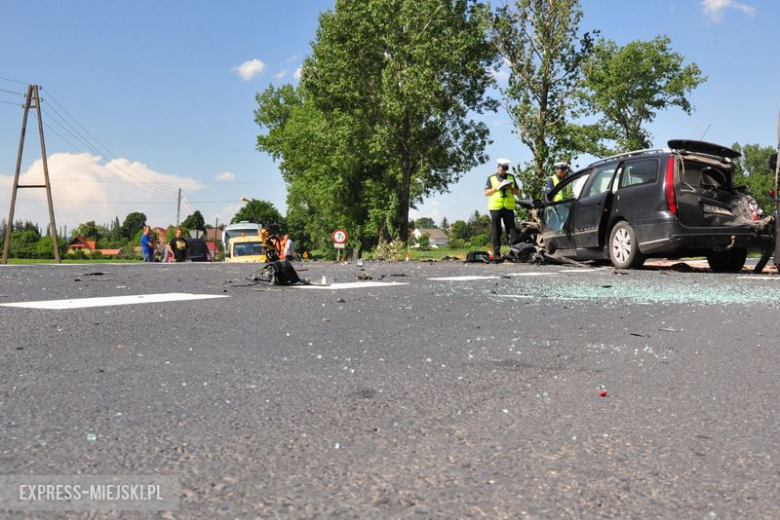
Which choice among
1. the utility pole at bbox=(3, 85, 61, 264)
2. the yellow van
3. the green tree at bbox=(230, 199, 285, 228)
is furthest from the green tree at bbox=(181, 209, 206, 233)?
the yellow van

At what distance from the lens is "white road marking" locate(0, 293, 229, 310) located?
6098 mm

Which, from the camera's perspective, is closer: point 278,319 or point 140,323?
point 140,323

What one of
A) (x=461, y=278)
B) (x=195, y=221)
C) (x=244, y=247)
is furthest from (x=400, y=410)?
(x=195, y=221)

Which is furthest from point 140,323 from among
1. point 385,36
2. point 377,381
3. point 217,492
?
point 385,36

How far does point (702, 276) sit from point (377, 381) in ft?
29.9

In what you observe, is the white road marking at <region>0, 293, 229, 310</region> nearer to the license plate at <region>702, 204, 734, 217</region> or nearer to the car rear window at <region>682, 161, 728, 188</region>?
the license plate at <region>702, 204, 734, 217</region>

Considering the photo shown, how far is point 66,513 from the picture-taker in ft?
5.58

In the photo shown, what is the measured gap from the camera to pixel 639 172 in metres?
12.0

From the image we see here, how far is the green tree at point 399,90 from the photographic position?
121 ft

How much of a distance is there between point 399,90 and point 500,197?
22.8 m

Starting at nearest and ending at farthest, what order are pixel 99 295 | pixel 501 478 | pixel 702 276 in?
pixel 501 478 < pixel 99 295 < pixel 702 276

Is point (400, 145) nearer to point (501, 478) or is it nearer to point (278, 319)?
point (278, 319)

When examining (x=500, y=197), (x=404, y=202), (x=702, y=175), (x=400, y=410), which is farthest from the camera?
(x=404, y=202)

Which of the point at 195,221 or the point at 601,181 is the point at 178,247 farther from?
the point at 195,221
